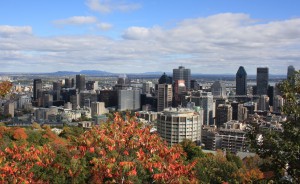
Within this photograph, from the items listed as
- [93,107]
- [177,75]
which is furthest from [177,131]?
[177,75]

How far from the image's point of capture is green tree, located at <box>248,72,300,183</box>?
243 inches

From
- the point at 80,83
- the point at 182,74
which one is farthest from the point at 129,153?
the point at 182,74

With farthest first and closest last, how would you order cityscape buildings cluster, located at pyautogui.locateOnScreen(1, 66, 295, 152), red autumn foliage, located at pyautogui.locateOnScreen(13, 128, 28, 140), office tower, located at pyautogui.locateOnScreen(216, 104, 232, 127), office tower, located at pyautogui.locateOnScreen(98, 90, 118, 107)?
office tower, located at pyautogui.locateOnScreen(98, 90, 118, 107)
office tower, located at pyautogui.locateOnScreen(216, 104, 232, 127)
cityscape buildings cluster, located at pyautogui.locateOnScreen(1, 66, 295, 152)
red autumn foliage, located at pyautogui.locateOnScreen(13, 128, 28, 140)

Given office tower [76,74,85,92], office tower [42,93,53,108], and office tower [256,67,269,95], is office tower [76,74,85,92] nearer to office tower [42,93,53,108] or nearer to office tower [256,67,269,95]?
office tower [42,93,53,108]

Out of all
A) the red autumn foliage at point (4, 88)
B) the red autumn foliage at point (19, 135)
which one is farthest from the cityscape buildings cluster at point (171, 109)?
the red autumn foliage at point (4, 88)

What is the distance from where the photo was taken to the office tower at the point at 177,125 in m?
49.1

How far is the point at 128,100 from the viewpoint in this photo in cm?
12350

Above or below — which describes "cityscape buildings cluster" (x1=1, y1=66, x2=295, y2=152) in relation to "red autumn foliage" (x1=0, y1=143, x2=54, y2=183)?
below

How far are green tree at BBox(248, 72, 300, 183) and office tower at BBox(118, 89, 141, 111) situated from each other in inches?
4425

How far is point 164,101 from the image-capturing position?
381 feet

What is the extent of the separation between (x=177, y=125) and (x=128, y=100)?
75.1 meters

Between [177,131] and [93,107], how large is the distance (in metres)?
55.3

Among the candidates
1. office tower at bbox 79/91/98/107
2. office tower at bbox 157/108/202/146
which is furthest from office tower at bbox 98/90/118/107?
office tower at bbox 157/108/202/146

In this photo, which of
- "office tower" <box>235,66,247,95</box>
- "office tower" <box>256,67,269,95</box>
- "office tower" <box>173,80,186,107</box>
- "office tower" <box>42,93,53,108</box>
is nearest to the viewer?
"office tower" <box>173,80,186,107</box>
